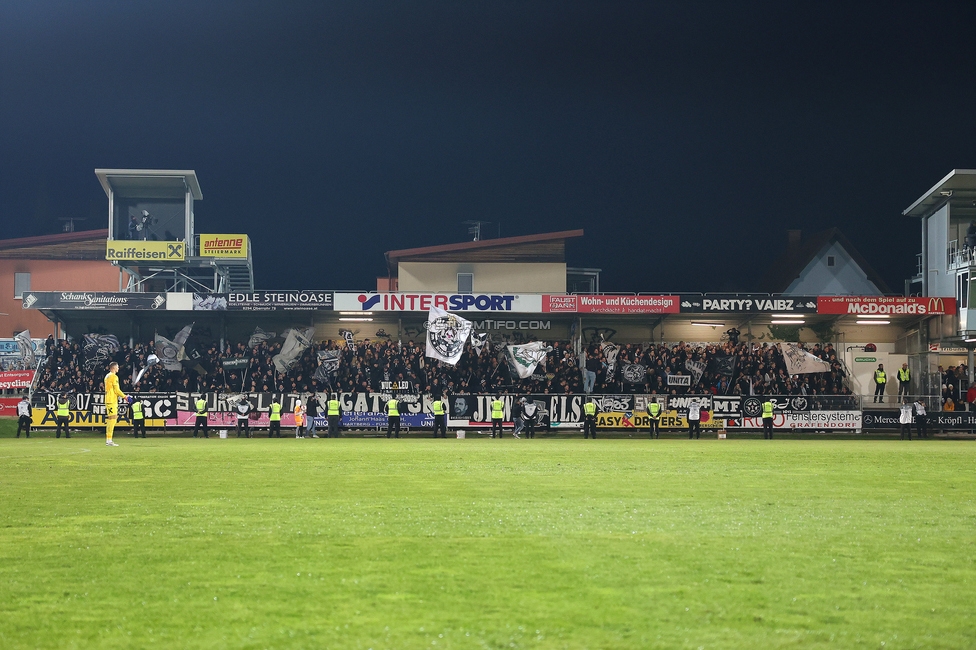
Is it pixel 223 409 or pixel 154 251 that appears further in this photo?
pixel 154 251

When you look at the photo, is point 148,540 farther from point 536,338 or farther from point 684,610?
point 536,338

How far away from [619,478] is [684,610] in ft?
31.0

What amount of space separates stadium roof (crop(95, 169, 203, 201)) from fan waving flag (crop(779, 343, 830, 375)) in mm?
30177

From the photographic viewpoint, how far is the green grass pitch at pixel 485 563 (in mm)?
5516

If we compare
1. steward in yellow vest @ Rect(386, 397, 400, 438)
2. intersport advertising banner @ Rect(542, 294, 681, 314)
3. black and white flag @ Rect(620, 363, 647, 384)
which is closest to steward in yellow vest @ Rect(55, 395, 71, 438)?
steward in yellow vest @ Rect(386, 397, 400, 438)

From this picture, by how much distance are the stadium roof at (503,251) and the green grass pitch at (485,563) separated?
35735mm

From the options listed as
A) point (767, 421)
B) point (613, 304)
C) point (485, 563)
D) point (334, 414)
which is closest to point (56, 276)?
point (334, 414)

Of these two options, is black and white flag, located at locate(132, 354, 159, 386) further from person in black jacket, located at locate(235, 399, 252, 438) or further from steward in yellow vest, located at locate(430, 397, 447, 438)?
steward in yellow vest, located at locate(430, 397, 447, 438)

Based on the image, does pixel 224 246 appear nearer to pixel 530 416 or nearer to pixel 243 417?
pixel 243 417

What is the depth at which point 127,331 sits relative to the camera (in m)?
43.3

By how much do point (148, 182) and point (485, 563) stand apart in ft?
146

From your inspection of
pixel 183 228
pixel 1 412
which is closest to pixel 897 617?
Result: pixel 1 412

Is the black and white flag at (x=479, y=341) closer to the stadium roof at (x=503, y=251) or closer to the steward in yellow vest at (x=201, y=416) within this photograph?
the stadium roof at (x=503, y=251)

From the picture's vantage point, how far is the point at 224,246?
46.2 metres
